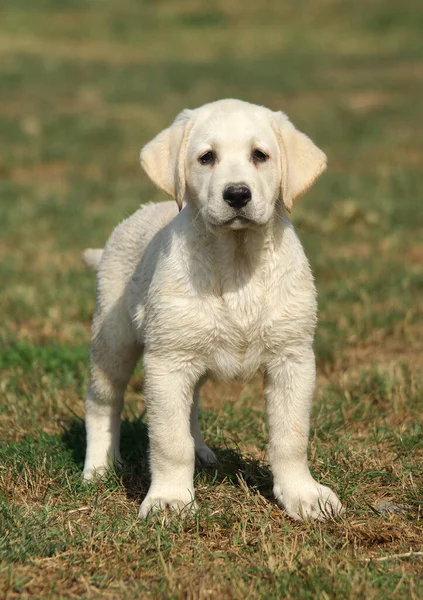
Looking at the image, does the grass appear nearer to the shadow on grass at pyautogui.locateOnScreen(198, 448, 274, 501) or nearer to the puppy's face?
the shadow on grass at pyautogui.locateOnScreen(198, 448, 274, 501)

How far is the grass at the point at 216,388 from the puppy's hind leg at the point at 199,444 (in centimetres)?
9

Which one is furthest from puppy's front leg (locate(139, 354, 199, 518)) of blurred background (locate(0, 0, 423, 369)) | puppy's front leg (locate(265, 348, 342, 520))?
blurred background (locate(0, 0, 423, 369))

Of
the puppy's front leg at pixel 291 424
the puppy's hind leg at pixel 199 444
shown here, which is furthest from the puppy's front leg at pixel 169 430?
the puppy's hind leg at pixel 199 444

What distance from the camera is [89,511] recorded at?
3959mm

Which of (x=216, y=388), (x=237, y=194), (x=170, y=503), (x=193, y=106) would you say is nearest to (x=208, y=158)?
(x=237, y=194)

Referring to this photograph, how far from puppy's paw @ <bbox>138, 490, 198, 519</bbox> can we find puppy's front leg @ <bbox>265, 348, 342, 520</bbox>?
1.33 ft

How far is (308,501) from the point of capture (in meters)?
3.92

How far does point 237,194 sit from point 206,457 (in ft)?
5.07

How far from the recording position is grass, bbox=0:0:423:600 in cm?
341

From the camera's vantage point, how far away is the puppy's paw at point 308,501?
3.87 m

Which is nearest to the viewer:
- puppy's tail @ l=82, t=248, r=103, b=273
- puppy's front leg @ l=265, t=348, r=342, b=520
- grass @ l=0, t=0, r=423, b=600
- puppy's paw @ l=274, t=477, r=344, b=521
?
grass @ l=0, t=0, r=423, b=600

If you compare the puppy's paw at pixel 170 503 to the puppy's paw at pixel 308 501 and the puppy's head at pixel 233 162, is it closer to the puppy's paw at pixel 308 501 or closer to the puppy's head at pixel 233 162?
the puppy's paw at pixel 308 501

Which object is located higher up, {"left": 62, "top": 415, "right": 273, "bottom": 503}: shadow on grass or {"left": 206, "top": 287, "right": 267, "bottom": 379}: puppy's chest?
{"left": 206, "top": 287, "right": 267, "bottom": 379}: puppy's chest

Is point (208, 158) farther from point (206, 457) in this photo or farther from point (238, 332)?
point (206, 457)
